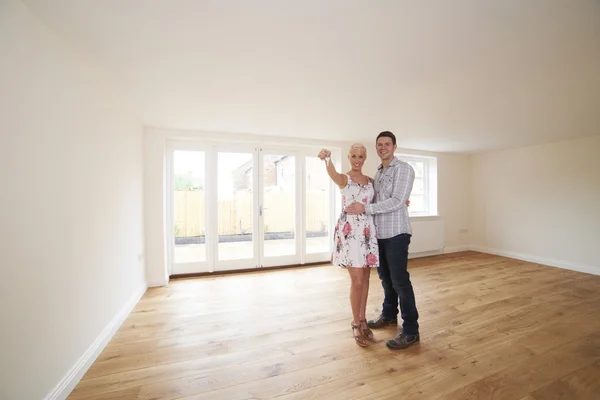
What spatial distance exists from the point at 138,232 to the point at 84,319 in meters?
1.47

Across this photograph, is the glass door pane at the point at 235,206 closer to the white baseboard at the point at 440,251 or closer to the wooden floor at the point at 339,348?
the wooden floor at the point at 339,348

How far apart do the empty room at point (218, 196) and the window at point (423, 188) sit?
1.64 meters

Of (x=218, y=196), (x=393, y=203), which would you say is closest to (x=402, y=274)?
(x=393, y=203)

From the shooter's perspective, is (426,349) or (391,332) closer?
(426,349)

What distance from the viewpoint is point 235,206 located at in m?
3.98

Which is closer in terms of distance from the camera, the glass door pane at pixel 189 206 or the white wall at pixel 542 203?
the glass door pane at pixel 189 206

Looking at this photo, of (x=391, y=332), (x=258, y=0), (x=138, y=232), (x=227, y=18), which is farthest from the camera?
(x=138, y=232)

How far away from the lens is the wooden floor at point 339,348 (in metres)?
1.50

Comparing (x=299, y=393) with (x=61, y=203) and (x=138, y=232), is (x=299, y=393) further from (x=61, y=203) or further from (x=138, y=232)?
(x=138, y=232)

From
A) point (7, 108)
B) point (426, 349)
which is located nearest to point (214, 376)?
point (426, 349)

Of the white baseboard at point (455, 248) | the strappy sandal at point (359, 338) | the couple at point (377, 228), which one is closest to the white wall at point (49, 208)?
the couple at point (377, 228)

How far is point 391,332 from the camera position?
2.13 meters

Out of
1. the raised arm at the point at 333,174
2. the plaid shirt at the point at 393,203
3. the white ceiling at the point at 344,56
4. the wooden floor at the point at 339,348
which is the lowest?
the wooden floor at the point at 339,348

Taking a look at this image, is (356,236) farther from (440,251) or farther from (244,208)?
(440,251)
